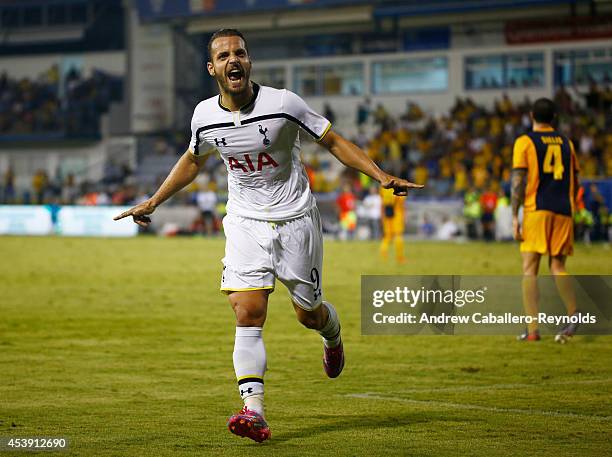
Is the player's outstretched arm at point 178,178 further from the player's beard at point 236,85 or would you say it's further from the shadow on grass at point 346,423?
the shadow on grass at point 346,423

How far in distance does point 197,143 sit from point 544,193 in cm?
517

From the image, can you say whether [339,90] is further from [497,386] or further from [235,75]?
[235,75]

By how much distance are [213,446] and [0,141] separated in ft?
187

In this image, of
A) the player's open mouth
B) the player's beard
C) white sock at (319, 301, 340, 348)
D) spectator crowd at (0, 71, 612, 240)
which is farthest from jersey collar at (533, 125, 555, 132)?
spectator crowd at (0, 71, 612, 240)

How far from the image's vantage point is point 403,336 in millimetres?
12625

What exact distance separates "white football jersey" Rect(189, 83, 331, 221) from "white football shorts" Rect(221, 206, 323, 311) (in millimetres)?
74

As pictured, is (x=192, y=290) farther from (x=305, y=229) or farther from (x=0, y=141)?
(x=0, y=141)

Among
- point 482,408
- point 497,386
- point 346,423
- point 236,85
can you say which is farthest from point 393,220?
point 236,85

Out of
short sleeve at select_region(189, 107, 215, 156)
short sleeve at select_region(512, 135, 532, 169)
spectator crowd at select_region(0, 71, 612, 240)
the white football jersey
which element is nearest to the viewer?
the white football jersey

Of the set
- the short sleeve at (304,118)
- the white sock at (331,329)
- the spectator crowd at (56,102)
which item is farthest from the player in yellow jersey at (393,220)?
the spectator crowd at (56,102)

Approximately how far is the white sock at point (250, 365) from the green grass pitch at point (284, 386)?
0.28 m

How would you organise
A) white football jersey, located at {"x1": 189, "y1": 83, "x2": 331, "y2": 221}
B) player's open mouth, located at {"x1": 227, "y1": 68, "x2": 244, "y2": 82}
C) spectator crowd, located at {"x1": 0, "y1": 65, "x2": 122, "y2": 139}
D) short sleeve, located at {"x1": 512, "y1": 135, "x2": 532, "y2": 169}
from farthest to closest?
spectator crowd, located at {"x1": 0, "y1": 65, "x2": 122, "y2": 139}, short sleeve, located at {"x1": 512, "y1": 135, "x2": 532, "y2": 169}, white football jersey, located at {"x1": 189, "y1": 83, "x2": 331, "y2": 221}, player's open mouth, located at {"x1": 227, "y1": 68, "x2": 244, "y2": 82}

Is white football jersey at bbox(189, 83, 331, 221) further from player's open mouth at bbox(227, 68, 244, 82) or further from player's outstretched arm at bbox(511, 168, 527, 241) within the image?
player's outstretched arm at bbox(511, 168, 527, 241)

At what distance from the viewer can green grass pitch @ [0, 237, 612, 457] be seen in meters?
6.63
